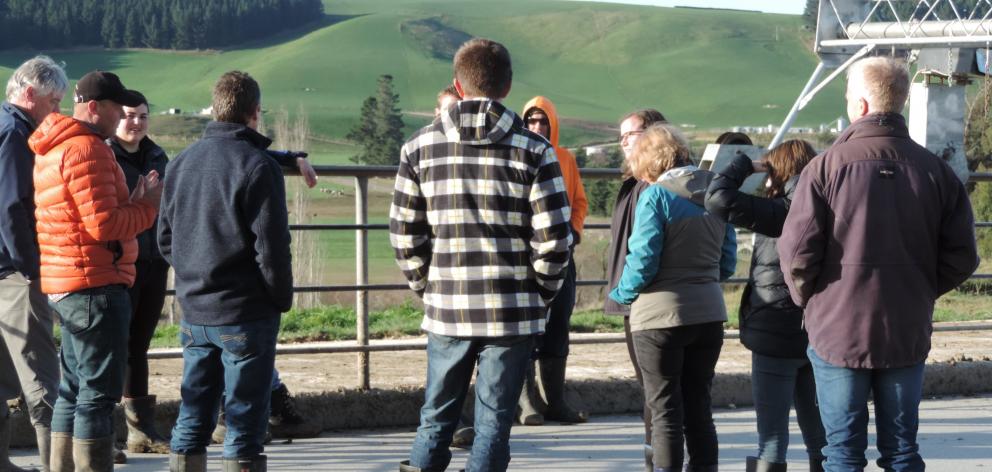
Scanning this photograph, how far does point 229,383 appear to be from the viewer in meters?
4.35

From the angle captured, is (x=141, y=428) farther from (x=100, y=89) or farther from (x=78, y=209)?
(x=100, y=89)

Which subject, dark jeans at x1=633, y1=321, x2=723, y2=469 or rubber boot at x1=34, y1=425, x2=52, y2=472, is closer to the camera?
dark jeans at x1=633, y1=321, x2=723, y2=469

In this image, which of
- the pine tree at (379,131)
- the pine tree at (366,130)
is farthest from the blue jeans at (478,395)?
the pine tree at (366,130)

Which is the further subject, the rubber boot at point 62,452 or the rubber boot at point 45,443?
the rubber boot at point 45,443

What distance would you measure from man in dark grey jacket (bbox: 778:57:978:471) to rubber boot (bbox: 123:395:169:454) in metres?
3.19

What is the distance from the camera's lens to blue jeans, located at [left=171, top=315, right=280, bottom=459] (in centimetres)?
433

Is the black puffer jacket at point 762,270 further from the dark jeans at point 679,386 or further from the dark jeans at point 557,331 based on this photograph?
the dark jeans at point 557,331

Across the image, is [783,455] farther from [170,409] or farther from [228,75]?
[170,409]

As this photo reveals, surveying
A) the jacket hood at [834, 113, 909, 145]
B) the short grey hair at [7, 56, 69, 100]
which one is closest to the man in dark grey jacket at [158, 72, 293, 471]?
the short grey hair at [7, 56, 69, 100]

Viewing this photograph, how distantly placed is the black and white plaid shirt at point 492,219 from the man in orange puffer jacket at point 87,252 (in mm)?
1285

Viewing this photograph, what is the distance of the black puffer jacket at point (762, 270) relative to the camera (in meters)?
4.37

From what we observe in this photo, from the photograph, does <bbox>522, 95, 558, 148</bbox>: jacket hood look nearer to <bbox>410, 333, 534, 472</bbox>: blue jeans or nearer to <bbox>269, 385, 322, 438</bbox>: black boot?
<bbox>269, 385, 322, 438</bbox>: black boot

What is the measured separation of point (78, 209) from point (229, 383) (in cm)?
87

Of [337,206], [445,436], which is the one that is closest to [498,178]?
[445,436]
